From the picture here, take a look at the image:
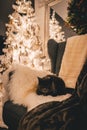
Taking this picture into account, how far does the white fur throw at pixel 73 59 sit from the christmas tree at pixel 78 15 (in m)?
0.36

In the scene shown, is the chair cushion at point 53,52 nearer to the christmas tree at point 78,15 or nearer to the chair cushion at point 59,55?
the chair cushion at point 59,55

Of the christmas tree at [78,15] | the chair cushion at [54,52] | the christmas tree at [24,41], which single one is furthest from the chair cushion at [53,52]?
the christmas tree at [24,41]

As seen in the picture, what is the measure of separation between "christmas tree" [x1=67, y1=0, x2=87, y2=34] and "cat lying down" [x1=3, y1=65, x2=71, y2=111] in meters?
1.03

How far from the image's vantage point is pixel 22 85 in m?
2.05

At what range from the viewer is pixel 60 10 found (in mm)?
3754

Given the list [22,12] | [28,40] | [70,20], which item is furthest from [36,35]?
[70,20]

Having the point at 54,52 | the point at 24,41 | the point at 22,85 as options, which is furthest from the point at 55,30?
the point at 22,85

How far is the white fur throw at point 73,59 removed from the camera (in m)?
2.48

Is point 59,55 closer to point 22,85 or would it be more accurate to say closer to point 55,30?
point 22,85

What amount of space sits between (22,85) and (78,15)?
1262 mm

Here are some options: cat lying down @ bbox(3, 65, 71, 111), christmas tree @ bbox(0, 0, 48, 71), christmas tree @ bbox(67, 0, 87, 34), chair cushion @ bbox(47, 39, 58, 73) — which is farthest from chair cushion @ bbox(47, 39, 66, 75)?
christmas tree @ bbox(0, 0, 48, 71)

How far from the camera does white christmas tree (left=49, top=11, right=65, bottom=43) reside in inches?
144

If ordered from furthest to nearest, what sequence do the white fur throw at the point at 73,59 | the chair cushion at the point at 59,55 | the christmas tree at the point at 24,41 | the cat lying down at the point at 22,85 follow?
the christmas tree at the point at 24,41 < the chair cushion at the point at 59,55 < the white fur throw at the point at 73,59 < the cat lying down at the point at 22,85

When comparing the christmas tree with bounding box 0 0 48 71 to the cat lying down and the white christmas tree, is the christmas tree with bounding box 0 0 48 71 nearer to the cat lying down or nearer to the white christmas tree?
the white christmas tree
